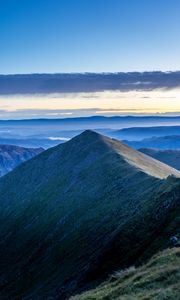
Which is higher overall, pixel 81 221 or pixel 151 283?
pixel 151 283

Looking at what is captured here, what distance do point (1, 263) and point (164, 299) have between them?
108 m

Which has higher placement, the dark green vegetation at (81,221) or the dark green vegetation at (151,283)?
the dark green vegetation at (151,283)

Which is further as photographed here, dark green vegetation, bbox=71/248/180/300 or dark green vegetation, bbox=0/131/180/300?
dark green vegetation, bbox=0/131/180/300

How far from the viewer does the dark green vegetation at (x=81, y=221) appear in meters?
54.8

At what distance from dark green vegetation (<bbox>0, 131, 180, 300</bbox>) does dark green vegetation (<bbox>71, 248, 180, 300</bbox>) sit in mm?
13752

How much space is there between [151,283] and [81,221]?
3105 inches

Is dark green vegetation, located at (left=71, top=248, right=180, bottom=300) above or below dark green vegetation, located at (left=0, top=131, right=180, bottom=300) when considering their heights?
above

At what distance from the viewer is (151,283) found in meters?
26.0

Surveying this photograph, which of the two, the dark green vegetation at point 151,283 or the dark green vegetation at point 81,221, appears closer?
the dark green vegetation at point 151,283

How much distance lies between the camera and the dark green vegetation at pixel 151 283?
23.7m

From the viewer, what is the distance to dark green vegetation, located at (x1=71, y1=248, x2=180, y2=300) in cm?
2372

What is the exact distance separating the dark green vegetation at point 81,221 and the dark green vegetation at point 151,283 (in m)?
13.8

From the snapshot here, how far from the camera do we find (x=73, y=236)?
322 feet

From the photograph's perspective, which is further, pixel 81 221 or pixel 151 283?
pixel 81 221
